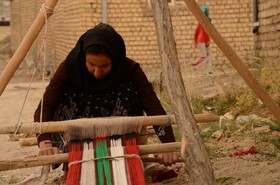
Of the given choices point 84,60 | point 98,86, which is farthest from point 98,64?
point 98,86

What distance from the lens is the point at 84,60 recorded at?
3.53 metres

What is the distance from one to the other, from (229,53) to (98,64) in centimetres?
79

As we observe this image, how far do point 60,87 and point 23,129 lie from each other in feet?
2.16

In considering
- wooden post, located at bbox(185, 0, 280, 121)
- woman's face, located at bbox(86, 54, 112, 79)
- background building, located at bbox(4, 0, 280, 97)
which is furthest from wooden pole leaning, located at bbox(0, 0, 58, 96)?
background building, located at bbox(4, 0, 280, 97)

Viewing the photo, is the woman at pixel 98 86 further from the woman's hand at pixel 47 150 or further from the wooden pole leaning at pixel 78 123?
the wooden pole leaning at pixel 78 123

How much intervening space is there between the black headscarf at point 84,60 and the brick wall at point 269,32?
3.47 meters

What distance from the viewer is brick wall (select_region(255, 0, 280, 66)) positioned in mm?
6895

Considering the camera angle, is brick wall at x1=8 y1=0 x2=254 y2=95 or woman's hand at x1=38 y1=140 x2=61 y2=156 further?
brick wall at x1=8 y1=0 x2=254 y2=95

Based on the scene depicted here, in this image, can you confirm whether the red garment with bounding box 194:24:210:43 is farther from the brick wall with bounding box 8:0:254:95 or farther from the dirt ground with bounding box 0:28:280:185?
the dirt ground with bounding box 0:28:280:185

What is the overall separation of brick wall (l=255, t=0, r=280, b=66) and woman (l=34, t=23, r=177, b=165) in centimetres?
333

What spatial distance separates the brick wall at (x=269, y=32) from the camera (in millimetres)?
6895

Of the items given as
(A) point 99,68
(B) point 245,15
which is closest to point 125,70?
(A) point 99,68

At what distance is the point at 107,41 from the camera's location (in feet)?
11.2

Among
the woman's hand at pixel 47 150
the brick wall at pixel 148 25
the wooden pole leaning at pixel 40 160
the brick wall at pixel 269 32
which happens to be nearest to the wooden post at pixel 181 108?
the wooden pole leaning at pixel 40 160
